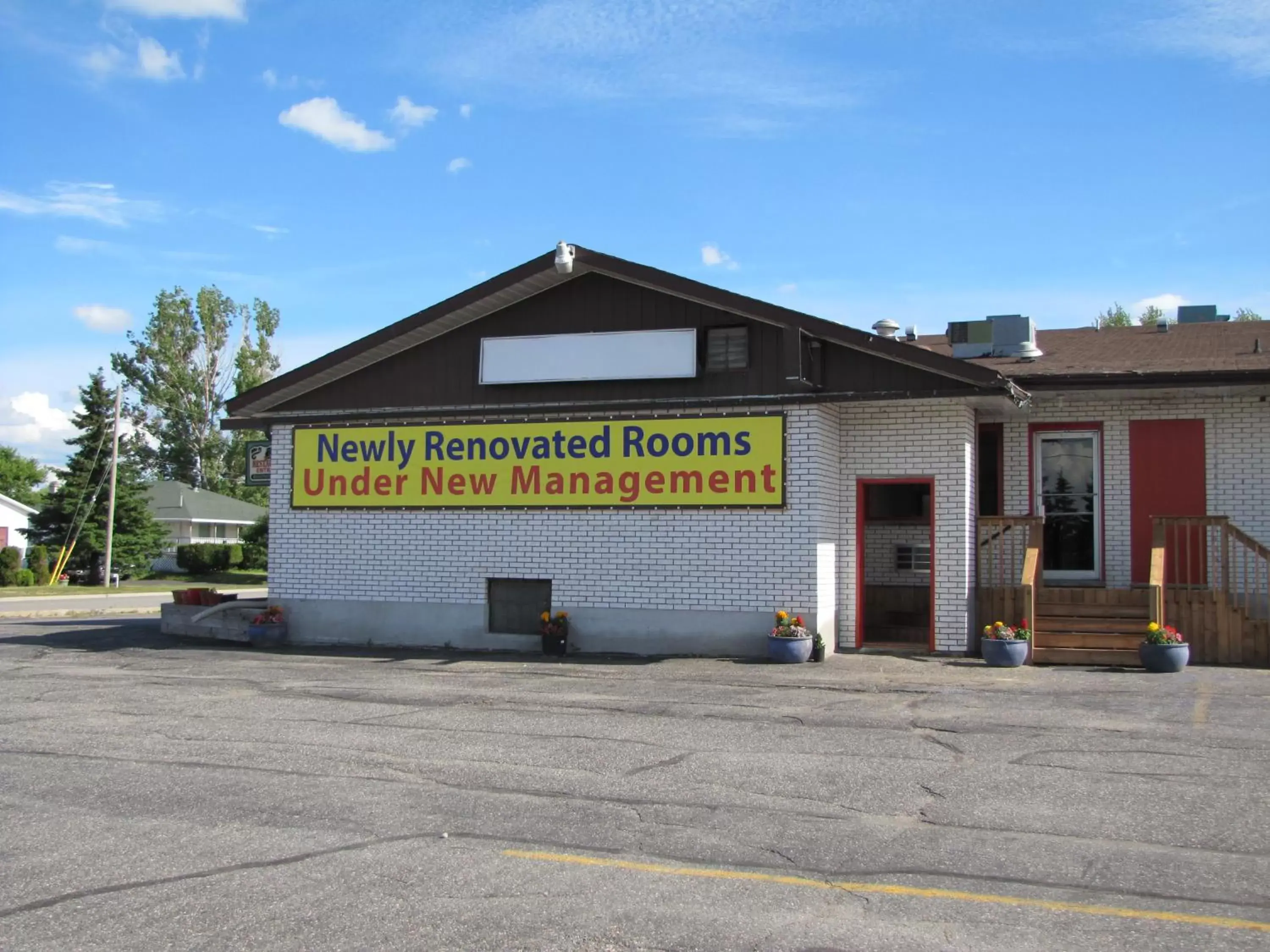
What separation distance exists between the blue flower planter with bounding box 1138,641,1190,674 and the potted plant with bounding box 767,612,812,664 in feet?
13.8

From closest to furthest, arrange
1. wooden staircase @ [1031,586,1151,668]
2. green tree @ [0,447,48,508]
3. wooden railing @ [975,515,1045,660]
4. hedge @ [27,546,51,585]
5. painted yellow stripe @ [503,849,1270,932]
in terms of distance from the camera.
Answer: painted yellow stripe @ [503,849,1270,932]
wooden staircase @ [1031,586,1151,668]
wooden railing @ [975,515,1045,660]
hedge @ [27,546,51,585]
green tree @ [0,447,48,508]

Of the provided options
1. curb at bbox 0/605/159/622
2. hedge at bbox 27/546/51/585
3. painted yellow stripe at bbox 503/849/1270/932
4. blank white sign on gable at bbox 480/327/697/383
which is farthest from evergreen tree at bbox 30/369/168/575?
painted yellow stripe at bbox 503/849/1270/932

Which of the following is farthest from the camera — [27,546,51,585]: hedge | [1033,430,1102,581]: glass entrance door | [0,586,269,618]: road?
[27,546,51,585]: hedge

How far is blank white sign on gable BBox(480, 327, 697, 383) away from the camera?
16734 mm

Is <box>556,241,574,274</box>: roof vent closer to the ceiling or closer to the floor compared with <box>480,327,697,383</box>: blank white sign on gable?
closer to the ceiling

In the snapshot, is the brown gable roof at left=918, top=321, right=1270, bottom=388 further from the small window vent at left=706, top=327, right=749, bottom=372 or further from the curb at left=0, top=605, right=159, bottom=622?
the curb at left=0, top=605, right=159, bottom=622

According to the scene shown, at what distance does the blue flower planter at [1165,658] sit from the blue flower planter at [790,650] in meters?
4.20

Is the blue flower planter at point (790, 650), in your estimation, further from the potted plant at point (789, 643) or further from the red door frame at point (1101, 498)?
the red door frame at point (1101, 498)

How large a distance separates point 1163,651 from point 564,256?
960cm

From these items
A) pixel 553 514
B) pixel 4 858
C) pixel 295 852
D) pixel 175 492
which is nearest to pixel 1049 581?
pixel 553 514

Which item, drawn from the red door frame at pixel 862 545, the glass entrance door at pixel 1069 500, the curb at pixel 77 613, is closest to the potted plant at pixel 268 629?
the red door frame at pixel 862 545

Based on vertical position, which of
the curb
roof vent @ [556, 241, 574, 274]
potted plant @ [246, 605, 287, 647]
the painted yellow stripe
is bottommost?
the curb

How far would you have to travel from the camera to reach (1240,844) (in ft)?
21.9

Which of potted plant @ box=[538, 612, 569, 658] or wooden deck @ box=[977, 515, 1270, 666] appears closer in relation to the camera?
wooden deck @ box=[977, 515, 1270, 666]
